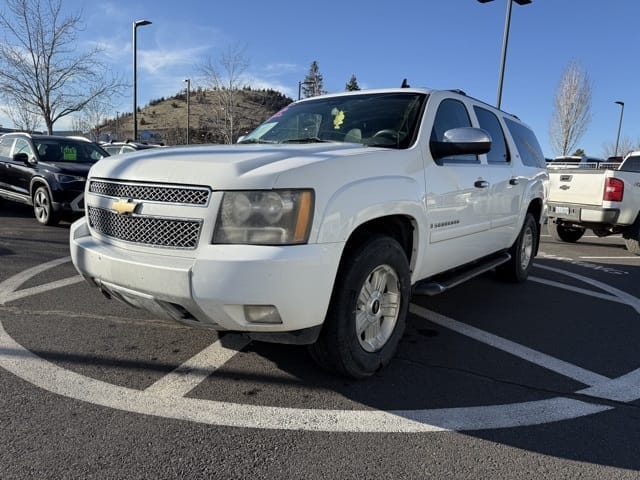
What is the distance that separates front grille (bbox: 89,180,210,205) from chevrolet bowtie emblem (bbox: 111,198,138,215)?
4cm

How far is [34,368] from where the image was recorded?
300 cm

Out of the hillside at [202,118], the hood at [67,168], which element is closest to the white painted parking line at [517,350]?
the hood at [67,168]

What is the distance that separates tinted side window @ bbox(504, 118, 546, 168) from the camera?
18.2 feet

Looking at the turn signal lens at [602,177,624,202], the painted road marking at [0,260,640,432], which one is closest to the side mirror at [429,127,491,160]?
the painted road marking at [0,260,640,432]

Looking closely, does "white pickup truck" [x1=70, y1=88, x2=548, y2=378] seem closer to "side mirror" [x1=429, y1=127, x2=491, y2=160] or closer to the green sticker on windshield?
"side mirror" [x1=429, y1=127, x2=491, y2=160]

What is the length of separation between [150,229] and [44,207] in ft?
23.5

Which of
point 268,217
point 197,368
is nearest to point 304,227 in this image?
point 268,217

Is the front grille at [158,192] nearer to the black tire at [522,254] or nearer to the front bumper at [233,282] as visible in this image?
the front bumper at [233,282]

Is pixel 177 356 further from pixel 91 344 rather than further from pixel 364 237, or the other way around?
pixel 364 237

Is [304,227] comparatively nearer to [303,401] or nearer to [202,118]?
[303,401]

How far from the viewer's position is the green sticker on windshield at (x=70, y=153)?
948cm

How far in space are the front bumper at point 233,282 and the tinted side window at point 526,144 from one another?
3.85 metres

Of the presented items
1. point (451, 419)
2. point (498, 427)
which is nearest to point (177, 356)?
point (451, 419)

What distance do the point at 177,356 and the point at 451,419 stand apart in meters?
1.82
